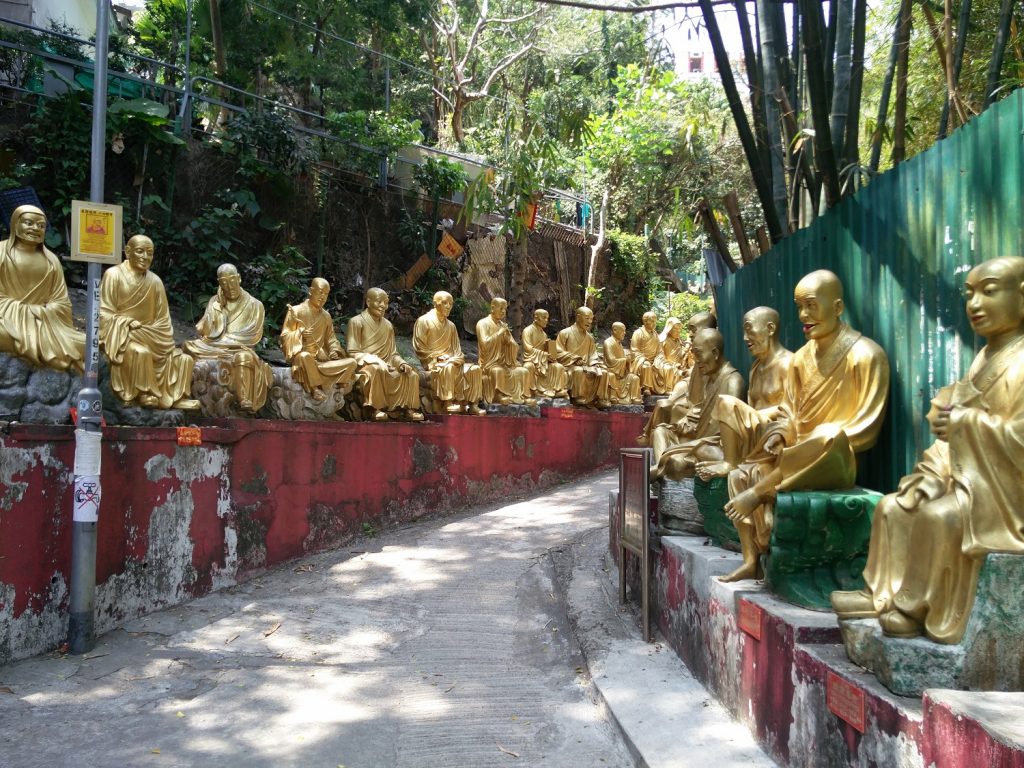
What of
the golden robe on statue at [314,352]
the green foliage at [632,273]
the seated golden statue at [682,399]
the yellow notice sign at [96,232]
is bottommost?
the seated golden statue at [682,399]

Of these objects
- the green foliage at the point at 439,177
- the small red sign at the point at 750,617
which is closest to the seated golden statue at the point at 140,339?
the small red sign at the point at 750,617

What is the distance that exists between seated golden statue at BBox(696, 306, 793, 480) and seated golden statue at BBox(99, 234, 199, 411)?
13.7 ft

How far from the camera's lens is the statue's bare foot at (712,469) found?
5.37 m

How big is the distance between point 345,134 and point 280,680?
12.5 meters

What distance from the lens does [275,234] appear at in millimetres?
15539

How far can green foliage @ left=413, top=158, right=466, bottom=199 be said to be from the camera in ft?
57.0

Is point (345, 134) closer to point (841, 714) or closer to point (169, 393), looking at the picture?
point (169, 393)

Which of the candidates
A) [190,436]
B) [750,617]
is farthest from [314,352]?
[750,617]

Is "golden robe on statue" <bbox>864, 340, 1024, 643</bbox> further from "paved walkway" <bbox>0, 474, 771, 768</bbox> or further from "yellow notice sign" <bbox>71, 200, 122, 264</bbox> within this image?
"yellow notice sign" <bbox>71, 200, 122, 264</bbox>

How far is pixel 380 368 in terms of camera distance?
31.0 ft

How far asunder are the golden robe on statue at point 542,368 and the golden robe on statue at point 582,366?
11.5 inches

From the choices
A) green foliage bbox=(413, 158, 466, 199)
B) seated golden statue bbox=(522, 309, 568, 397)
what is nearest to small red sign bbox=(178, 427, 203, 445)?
seated golden statue bbox=(522, 309, 568, 397)

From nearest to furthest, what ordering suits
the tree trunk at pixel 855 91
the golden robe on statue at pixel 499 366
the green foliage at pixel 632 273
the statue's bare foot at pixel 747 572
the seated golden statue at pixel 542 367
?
1. the statue's bare foot at pixel 747 572
2. the tree trunk at pixel 855 91
3. the golden robe on statue at pixel 499 366
4. the seated golden statue at pixel 542 367
5. the green foliage at pixel 632 273

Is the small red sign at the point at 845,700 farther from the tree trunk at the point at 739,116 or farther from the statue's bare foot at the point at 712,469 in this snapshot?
the tree trunk at the point at 739,116
